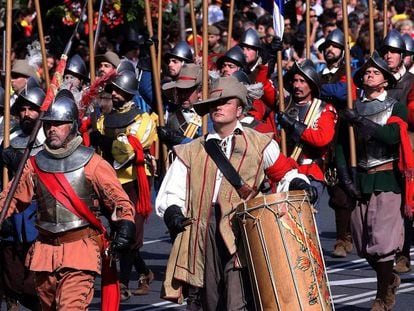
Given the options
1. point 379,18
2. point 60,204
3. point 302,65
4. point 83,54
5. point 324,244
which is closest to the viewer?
point 60,204

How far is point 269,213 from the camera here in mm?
8508

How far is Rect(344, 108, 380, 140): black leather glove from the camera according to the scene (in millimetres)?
10820

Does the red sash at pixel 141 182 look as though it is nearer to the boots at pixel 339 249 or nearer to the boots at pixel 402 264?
the boots at pixel 402 264

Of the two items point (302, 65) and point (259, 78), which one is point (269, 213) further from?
point (259, 78)

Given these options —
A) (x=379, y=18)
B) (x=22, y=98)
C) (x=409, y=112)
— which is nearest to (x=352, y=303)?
(x=409, y=112)

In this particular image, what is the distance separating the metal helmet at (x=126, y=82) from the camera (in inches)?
477

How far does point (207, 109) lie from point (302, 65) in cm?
318

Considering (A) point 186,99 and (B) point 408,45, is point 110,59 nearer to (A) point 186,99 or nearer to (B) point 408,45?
(A) point 186,99

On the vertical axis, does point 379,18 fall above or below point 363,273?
above

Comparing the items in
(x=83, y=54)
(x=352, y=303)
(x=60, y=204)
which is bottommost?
(x=352, y=303)

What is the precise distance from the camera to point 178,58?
13.5 m

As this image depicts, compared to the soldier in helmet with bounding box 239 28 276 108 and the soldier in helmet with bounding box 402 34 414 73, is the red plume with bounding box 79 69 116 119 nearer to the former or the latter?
the soldier in helmet with bounding box 239 28 276 108

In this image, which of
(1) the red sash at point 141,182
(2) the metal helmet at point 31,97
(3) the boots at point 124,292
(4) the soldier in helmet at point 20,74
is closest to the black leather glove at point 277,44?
(1) the red sash at point 141,182

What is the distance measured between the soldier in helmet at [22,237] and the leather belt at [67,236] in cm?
148
